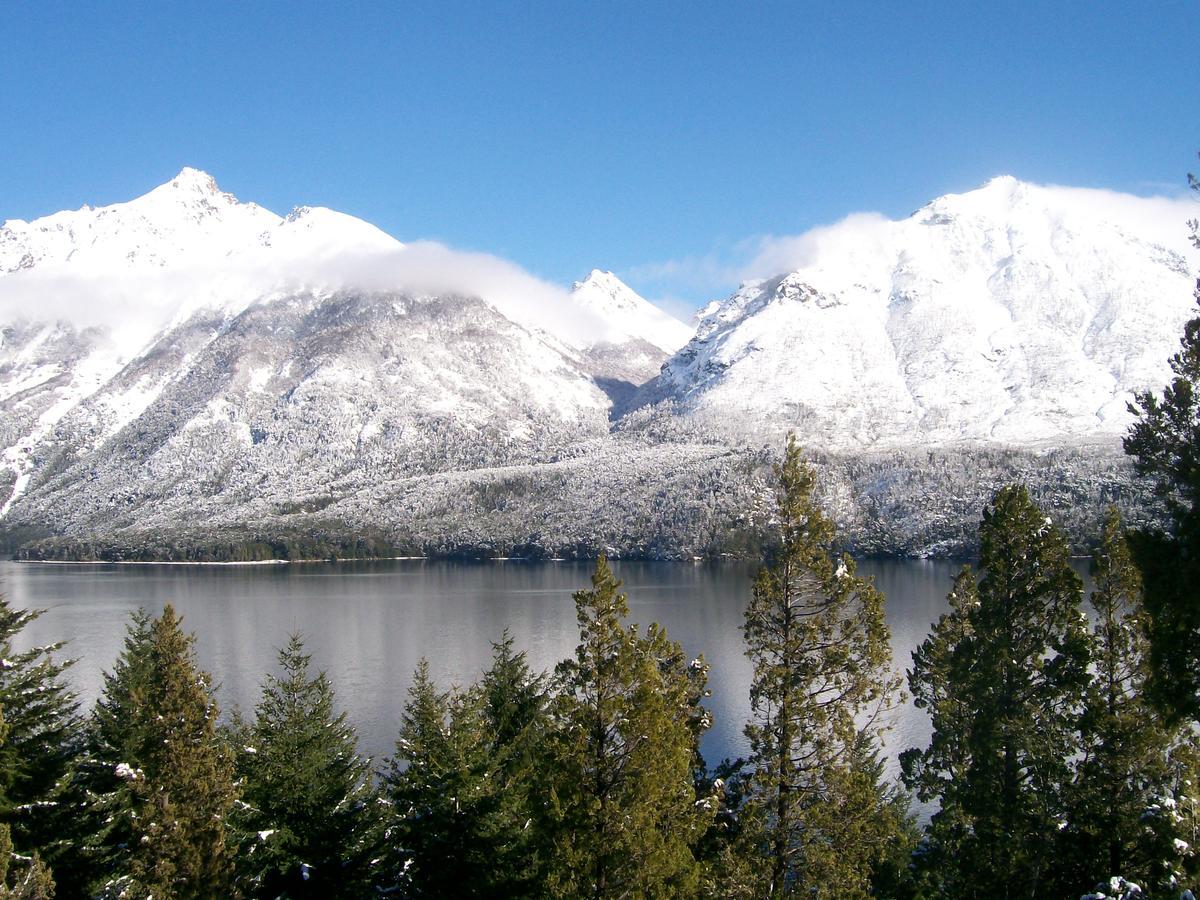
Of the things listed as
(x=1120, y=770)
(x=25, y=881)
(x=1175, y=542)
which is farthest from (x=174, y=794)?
(x=1120, y=770)

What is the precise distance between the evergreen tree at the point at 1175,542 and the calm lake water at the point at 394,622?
12.9 m

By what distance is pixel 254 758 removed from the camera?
28.8 meters

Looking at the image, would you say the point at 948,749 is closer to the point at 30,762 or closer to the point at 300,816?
the point at 300,816

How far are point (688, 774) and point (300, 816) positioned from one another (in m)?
11.0

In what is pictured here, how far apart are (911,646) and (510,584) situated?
101951 millimetres

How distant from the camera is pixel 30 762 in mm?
24281

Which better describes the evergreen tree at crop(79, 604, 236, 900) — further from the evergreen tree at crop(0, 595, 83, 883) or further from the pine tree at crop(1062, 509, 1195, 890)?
the pine tree at crop(1062, 509, 1195, 890)

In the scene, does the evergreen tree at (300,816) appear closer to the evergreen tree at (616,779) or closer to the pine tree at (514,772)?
the pine tree at (514,772)

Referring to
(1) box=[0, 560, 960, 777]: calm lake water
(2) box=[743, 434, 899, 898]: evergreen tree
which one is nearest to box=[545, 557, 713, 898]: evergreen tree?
(2) box=[743, 434, 899, 898]: evergreen tree

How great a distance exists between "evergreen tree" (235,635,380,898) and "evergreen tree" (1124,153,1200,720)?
21.1m

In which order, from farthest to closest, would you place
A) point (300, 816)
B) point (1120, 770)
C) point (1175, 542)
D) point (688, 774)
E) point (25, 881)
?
point (300, 816) → point (688, 774) → point (1120, 770) → point (25, 881) → point (1175, 542)

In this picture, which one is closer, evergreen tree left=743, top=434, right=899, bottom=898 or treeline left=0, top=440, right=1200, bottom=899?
evergreen tree left=743, top=434, right=899, bottom=898

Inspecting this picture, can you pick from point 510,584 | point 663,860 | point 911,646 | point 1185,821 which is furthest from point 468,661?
point 510,584

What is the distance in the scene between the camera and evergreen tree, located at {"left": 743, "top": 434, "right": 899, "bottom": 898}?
62.9 ft
